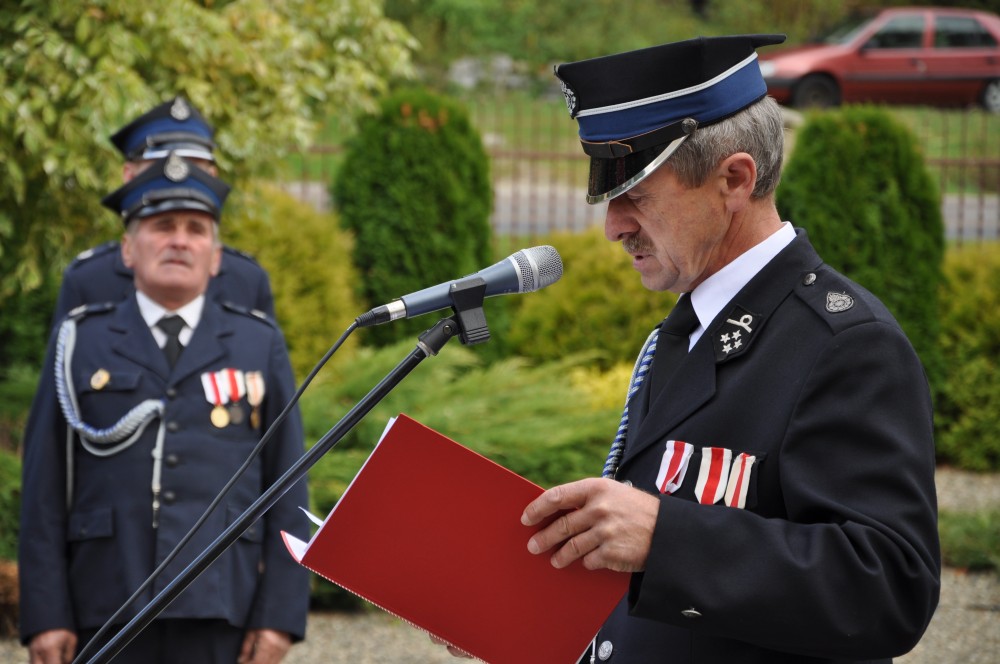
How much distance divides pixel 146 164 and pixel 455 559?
8.27ft

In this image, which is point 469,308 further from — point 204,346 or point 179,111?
point 179,111

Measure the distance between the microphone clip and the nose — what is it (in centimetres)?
27

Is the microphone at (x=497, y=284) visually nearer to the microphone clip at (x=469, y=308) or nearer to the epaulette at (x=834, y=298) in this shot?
the microphone clip at (x=469, y=308)

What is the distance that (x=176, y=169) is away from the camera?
3.46 m

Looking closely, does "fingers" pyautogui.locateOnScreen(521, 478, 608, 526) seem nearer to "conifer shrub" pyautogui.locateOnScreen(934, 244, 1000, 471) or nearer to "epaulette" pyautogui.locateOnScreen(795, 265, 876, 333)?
"epaulette" pyautogui.locateOnScreen(795, 265, 876, 333)

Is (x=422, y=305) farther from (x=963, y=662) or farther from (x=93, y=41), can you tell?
(x=963, y=662)

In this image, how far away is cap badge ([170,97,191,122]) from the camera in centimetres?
404

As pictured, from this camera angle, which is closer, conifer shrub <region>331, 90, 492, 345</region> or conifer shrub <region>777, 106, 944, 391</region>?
conifer shrub <region>777, 106, 944, 391</region>

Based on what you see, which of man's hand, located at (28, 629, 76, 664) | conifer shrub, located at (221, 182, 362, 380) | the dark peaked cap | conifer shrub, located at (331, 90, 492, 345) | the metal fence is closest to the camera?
the dark peaked cap

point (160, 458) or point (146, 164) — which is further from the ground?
point (146, 164)

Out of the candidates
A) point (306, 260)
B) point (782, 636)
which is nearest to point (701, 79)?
point (782, 636)

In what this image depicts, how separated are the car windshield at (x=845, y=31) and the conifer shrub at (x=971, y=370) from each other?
35.7ft

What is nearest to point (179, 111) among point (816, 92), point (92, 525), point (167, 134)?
point (167, 134)

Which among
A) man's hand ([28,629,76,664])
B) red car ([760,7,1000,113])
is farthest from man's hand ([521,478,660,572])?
red car ([760,7,1000,113])
